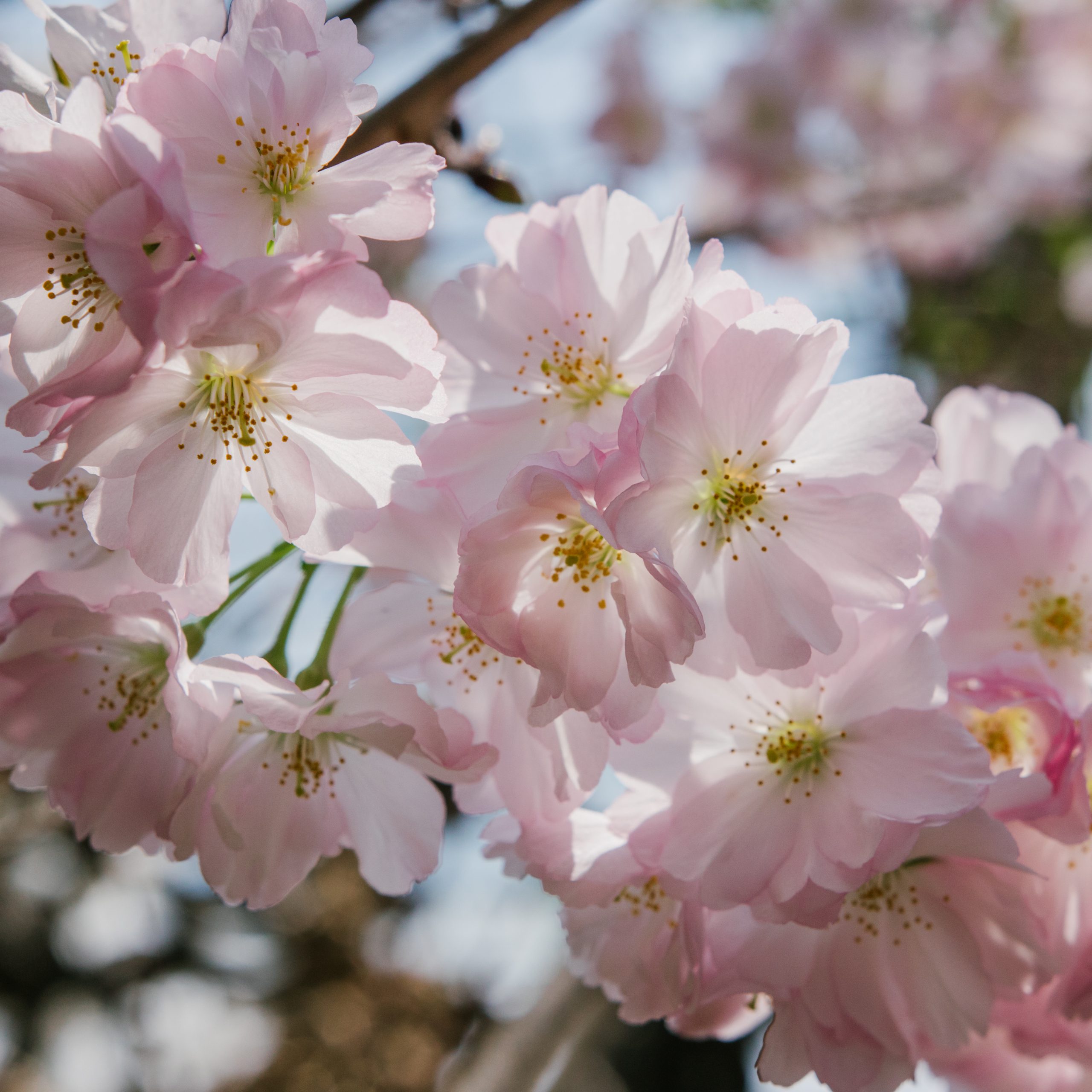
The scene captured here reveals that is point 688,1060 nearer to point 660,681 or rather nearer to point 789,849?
point 789,849

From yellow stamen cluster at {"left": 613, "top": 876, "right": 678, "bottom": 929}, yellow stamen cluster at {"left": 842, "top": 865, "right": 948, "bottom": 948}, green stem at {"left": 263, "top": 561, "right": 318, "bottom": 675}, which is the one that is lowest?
yellow stamen cluster at {"left": 613, "top": 876, "right": 678, "bottom": 929}

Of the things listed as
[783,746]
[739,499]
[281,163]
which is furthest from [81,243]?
[783,746]

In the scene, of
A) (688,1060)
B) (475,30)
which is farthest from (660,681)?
(688,1060)

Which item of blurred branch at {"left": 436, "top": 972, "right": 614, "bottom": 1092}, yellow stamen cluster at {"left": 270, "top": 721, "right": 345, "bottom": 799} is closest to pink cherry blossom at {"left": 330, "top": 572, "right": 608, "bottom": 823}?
yellow stamen cluster at {"left": 270, "top": 721, "right": 345, "bottom": 799}

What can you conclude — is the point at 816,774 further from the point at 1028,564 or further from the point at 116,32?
the point at 116,32

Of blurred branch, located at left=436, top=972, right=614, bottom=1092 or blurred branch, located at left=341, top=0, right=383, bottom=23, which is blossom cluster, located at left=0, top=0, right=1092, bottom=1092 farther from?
blurred branch, located at left=436, top=972, right=614, bottom=1092

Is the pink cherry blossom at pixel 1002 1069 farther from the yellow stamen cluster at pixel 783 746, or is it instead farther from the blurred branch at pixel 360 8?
the blurred branch at pixel 360 8
